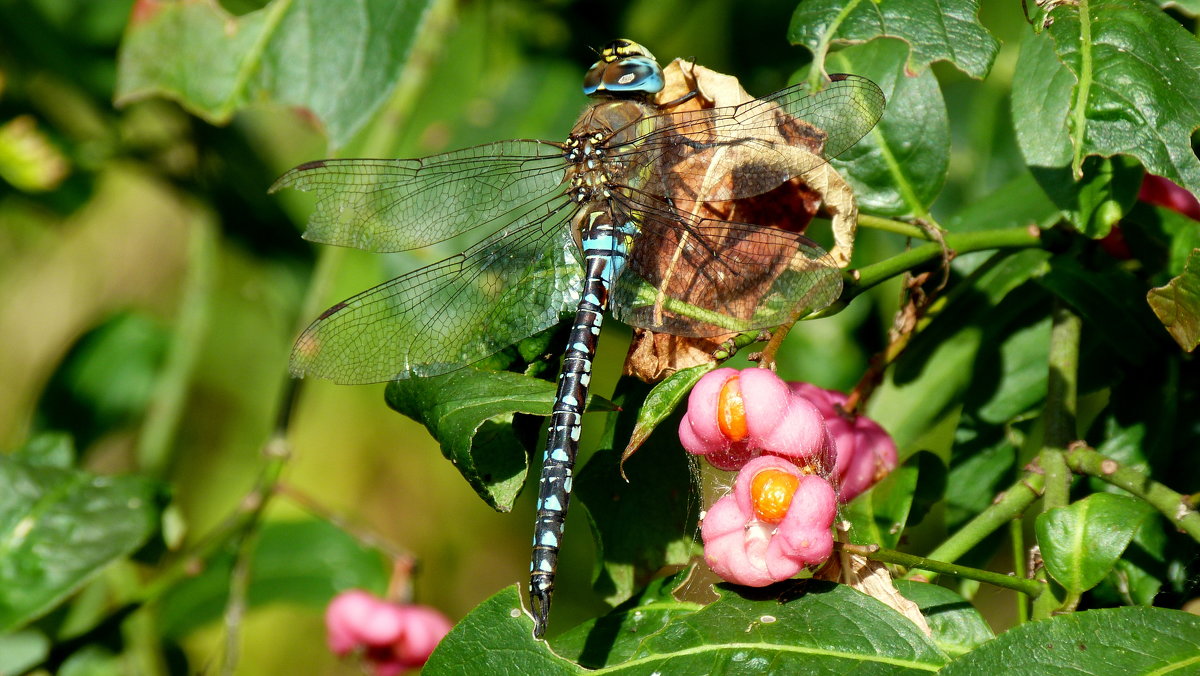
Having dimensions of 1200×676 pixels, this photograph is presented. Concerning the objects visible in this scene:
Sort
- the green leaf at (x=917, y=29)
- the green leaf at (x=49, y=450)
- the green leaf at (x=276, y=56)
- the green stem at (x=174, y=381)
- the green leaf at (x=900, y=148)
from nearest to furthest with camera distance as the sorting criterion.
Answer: the green leaf at (x=917, y=29) < the green leaf at (x=900, y=148) < the green leaf at (x=276, y=56) < the green leaf at (x=49, y=450) < the green stem at (x=174, y=381)

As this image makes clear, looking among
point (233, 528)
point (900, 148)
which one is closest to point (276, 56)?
point (233, 528)

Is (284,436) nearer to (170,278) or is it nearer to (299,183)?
(299,183)

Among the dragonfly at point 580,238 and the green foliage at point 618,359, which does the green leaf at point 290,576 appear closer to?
the green foliage at point 618,359

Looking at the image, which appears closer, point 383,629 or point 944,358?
point 944,358

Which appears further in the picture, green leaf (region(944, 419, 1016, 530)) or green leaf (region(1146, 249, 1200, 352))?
green leaf (region(944, 419, 1016, 530))

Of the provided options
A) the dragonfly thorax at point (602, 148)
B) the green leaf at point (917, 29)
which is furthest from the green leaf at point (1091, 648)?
the dragonfly thorax at point (602, 148)

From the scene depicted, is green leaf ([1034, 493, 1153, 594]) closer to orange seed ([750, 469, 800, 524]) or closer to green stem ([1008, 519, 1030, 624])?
green stem ([1008, 519, 1030, 624])

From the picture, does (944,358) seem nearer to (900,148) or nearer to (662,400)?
(900,148)

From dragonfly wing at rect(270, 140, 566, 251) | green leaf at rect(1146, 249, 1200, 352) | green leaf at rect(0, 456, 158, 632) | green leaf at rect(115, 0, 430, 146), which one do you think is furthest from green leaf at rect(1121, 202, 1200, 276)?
green leaf at rect(0, 456, 158, 632)
